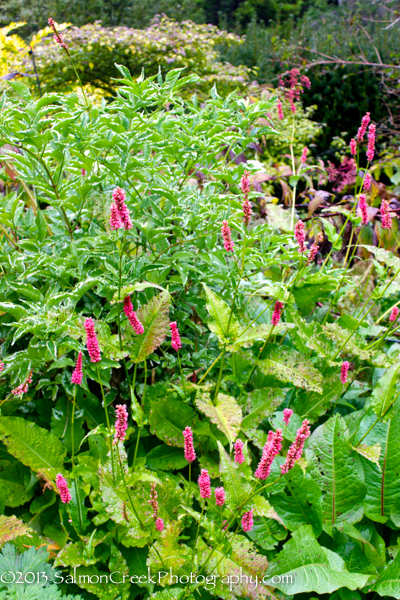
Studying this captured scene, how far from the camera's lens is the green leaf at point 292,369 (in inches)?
61.4

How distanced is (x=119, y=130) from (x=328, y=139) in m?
6.84

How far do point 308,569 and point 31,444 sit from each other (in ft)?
2.89

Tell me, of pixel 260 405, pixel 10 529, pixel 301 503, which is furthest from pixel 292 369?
pixel 10 529

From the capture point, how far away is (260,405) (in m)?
1.63

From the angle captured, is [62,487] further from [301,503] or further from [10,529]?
[301,503]

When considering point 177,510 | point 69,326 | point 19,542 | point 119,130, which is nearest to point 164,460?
point 177,510

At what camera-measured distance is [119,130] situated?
1.46 meters

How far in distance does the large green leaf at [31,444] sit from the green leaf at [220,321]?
607 mm

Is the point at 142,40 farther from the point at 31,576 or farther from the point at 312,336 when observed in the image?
the point at 31,576

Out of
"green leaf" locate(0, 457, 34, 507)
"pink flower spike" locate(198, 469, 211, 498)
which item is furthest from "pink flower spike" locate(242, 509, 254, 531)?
"green leaf" locate(0, 457, 34, 507)

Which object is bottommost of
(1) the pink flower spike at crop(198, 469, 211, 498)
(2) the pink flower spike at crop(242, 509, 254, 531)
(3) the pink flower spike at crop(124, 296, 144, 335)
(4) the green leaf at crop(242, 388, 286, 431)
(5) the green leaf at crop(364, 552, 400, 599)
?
(5) the green leaf at crop(364, 552, 400, 599)

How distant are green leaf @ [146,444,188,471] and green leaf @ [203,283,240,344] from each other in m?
0.42

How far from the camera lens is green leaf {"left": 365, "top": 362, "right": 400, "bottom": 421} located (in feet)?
5.10

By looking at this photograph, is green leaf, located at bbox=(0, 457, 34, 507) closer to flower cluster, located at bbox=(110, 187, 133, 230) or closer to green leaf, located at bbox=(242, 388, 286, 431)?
green leaf, located at bbox=(242, 388, 286, 431)
